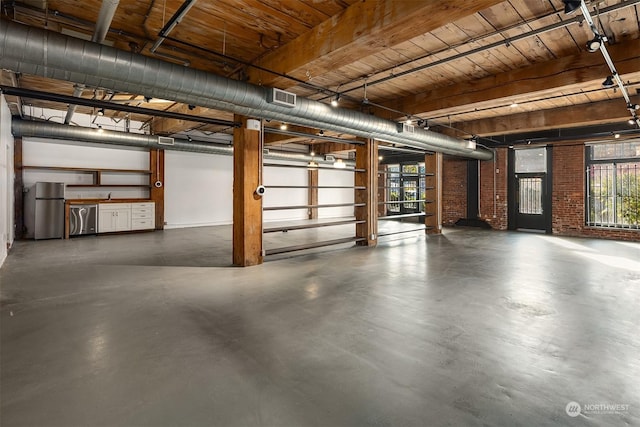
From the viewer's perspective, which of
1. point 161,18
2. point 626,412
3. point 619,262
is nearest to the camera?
point 626,412

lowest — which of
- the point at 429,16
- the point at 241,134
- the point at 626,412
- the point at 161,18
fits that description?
the point at 626,412

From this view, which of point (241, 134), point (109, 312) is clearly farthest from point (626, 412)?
point (241, 134)

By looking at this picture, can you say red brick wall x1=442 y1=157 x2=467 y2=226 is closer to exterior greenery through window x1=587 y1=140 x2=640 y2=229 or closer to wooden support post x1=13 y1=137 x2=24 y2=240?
exterior greenery through window x1=587 y1=140 x2=640 y2=229

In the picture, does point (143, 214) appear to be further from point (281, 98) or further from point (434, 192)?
point (434, 192)

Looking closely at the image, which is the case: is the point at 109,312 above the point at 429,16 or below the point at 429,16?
below

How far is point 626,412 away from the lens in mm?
1721

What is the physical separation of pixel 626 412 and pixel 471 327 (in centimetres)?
115

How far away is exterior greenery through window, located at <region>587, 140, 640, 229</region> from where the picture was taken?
8.42 meters

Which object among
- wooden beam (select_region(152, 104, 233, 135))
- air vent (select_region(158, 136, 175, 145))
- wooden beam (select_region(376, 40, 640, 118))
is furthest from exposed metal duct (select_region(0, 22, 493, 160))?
air vent (select_region(158, 136, 175, 145))

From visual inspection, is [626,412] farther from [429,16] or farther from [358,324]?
[429,16]

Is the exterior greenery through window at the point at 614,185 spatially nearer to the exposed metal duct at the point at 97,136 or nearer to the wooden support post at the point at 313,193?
the wooden support post at the point at 313,193

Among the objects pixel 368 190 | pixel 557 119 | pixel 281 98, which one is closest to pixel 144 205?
pixel 368 190

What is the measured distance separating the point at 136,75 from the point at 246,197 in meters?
2.36

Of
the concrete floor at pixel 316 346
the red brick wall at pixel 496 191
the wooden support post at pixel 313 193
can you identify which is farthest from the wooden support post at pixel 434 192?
the wooden support post at pixel 313 193
